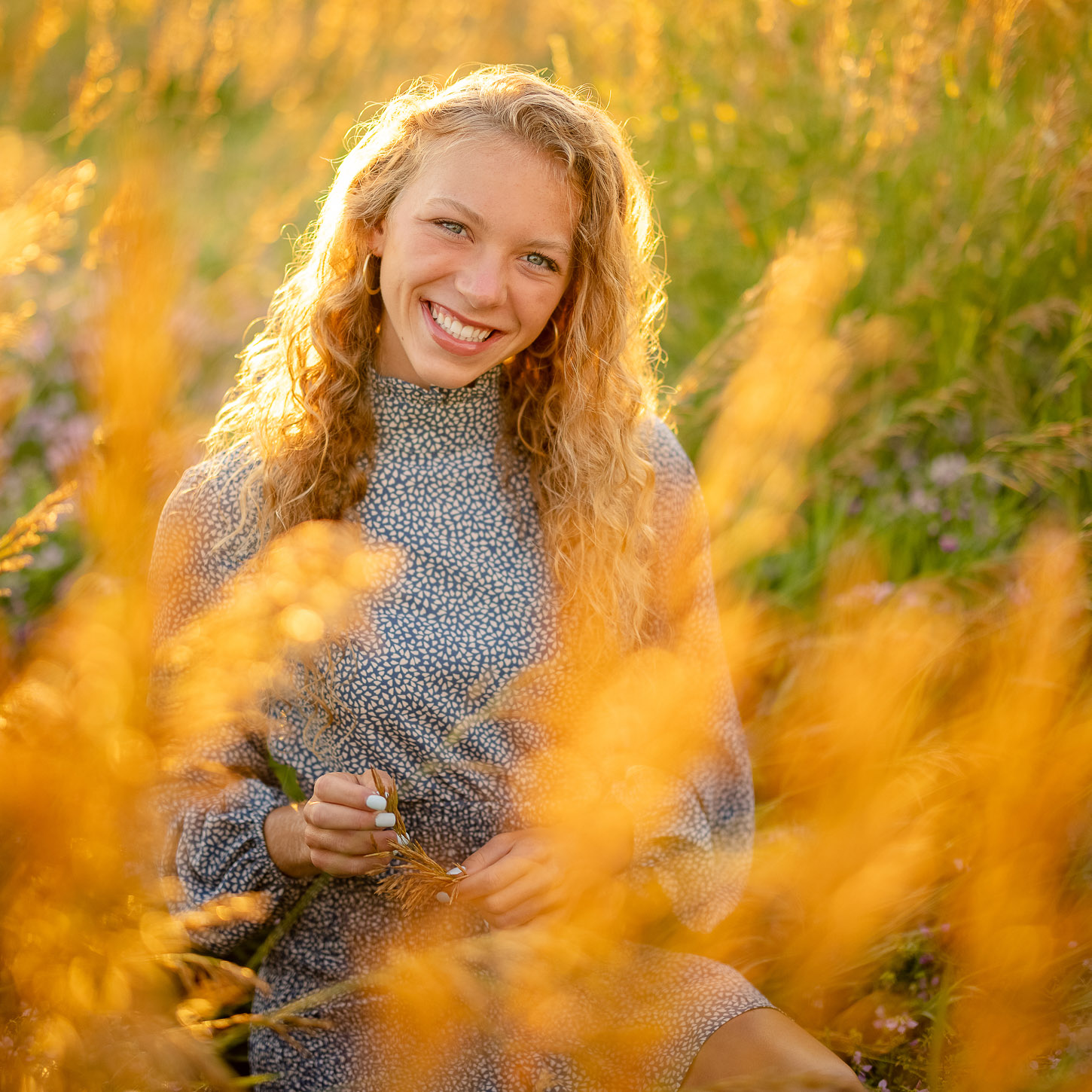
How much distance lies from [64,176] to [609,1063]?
1.51 m

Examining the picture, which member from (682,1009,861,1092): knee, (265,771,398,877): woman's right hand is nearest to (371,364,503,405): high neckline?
(265,771,398,877): woman's right hand

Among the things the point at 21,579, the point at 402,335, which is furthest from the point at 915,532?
the point at 21,579

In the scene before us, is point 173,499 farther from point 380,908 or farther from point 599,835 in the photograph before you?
point 599,835

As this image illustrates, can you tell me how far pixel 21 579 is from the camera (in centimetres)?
232

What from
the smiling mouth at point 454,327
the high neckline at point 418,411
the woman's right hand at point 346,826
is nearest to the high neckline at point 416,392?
the high neckline at point 418,411

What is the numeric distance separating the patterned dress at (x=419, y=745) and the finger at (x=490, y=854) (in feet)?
0.55

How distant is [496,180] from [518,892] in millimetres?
1117

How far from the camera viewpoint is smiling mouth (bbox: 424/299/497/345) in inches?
60.6

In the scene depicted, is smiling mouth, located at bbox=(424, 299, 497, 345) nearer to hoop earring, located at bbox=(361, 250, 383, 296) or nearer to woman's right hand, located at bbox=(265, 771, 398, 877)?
hoop earring, located at bbox=(361, 250, 383, 296)

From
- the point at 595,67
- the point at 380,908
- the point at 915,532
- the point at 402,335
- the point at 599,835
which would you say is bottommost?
the point at 380,908

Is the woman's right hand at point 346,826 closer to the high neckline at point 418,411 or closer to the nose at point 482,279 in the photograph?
the high neckline at point 418,411

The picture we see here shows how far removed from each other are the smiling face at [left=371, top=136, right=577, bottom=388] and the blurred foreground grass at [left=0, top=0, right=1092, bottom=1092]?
1.29ft

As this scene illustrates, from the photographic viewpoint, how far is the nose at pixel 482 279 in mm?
1490

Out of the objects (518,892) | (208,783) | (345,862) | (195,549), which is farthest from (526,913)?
(195,549)
